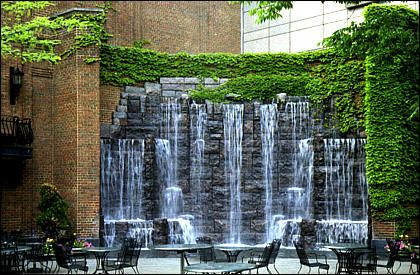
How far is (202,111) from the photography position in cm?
2252

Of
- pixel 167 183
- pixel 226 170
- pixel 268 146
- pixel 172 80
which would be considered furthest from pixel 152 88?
pixel 268 146

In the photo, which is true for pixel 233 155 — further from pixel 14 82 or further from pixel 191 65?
pixel 14 82

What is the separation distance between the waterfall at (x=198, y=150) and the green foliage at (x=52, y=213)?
4.27 m

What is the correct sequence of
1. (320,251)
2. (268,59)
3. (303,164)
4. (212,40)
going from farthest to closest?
(212,40) → (268,59) → (303,164) → (320,251)

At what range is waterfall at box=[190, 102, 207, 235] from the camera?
858 inches

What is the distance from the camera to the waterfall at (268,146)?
21.8 meters

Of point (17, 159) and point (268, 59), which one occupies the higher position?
point (268, 59)

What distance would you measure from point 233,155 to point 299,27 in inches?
411

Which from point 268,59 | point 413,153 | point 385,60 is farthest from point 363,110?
point 385,60

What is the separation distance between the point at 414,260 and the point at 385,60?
4295 mm

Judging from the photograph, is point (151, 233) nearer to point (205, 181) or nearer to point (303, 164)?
point (205, 181)

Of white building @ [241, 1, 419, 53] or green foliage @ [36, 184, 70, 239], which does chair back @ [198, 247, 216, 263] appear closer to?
green foliage @ [36, 184, 70, 239]

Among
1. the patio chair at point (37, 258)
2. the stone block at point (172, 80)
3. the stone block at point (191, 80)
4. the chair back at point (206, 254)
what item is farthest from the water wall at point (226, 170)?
the chair back at point (206, 254)

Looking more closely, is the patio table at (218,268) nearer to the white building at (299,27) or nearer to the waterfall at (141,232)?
the waterfall at (141,232)
